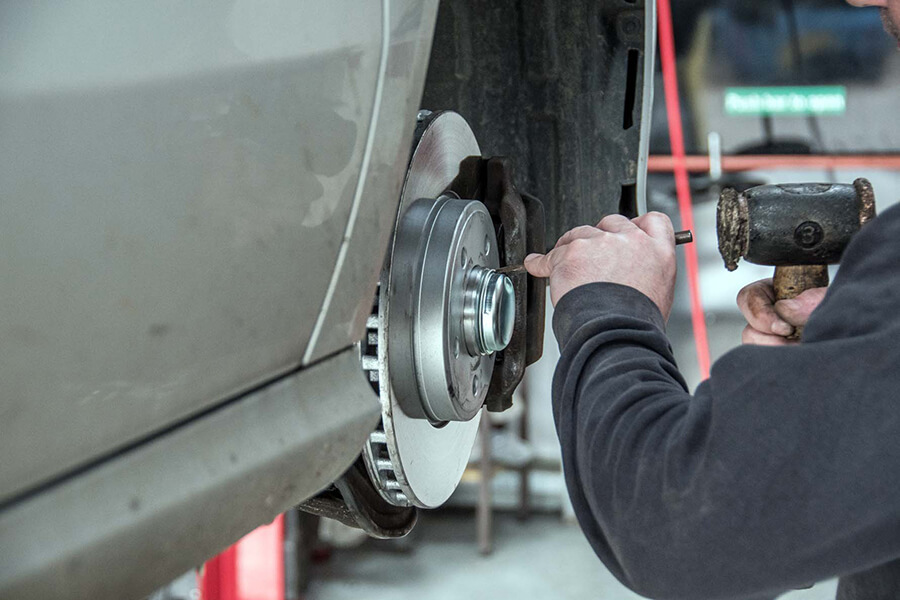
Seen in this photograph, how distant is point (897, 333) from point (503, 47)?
2.67 feet

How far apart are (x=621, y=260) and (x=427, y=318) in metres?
0.20

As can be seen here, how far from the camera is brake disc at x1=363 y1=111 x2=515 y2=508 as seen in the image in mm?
886

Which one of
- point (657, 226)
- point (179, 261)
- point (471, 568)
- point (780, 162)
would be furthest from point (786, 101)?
point (179, 261)

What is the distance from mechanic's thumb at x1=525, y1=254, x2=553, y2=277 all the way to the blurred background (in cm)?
299

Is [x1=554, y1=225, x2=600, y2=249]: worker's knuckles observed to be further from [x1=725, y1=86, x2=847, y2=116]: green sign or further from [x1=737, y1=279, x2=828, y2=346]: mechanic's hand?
[x1=725, y1=86, x2=847, y2=116]: green sign

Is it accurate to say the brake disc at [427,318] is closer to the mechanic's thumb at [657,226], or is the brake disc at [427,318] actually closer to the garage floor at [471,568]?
the mechanic's thumb at [657,226]

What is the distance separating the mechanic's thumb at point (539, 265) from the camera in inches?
34.5

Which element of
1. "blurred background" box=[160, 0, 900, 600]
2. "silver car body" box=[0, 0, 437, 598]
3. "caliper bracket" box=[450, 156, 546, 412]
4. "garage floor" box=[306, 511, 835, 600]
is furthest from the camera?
"garage floor" box=[306, 511, 835, 600]

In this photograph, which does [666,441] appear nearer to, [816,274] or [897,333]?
[897,333]

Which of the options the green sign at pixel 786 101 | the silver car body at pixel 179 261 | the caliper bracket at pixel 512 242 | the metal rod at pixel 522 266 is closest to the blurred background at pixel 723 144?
the green sign at pixel 786 101

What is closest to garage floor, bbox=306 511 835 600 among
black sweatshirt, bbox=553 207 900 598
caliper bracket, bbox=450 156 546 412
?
caliper bracket, bbox=450 156 546 412

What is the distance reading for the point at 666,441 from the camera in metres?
0.64

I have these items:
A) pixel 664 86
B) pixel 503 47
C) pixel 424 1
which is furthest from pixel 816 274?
pixel 664 86

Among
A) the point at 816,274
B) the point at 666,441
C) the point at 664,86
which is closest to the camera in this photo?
the point at 666,441
